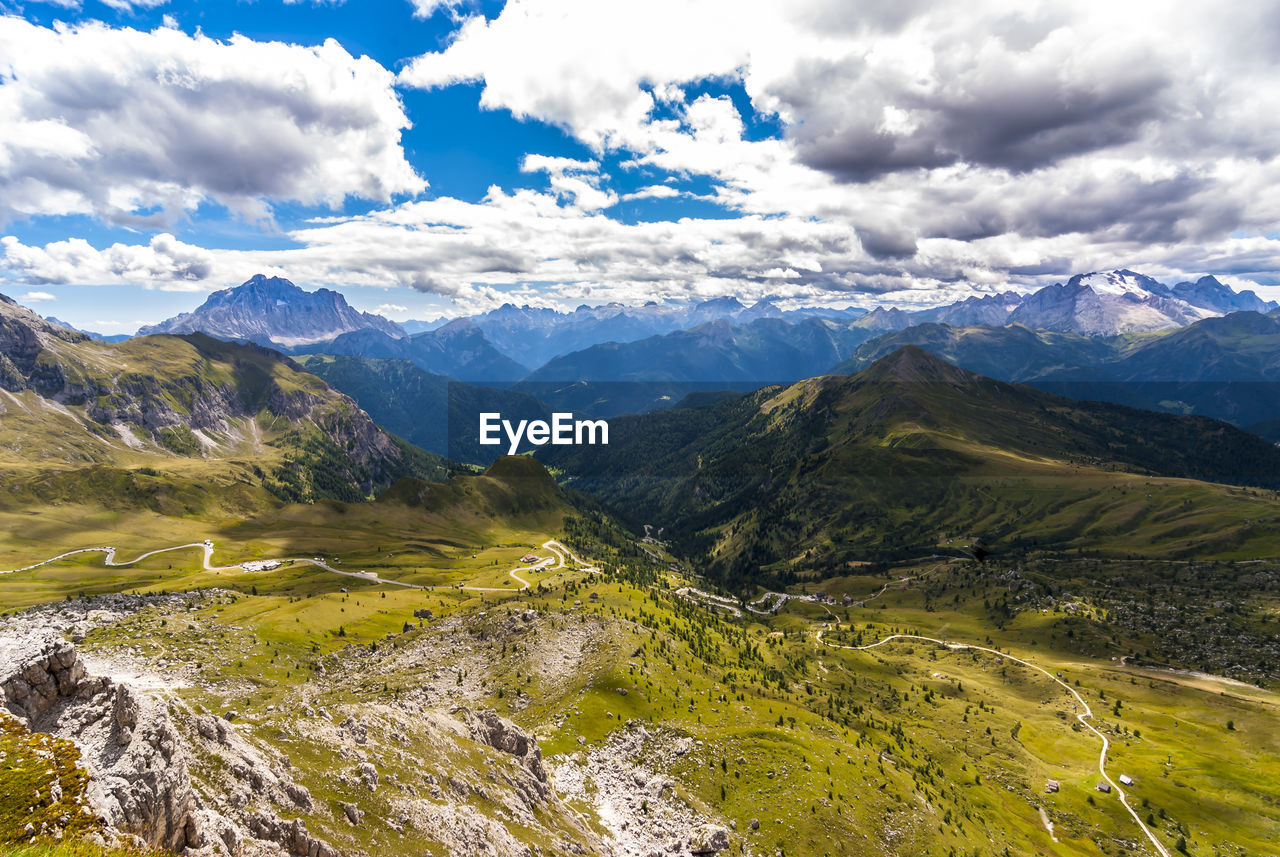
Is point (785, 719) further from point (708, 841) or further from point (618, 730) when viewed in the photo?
point (708, 841)

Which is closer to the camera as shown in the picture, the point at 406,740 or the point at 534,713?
the point at 406,740

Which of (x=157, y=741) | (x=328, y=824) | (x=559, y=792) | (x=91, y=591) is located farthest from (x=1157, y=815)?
(x=91, y=591)

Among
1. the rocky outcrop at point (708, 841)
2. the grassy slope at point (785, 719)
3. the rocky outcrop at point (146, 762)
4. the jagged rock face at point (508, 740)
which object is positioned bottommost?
the grassy slope at point (785, 719)

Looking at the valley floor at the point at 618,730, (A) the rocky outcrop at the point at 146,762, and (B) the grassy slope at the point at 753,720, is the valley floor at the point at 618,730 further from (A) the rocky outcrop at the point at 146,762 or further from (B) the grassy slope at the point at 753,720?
(B) the grassy slope at the point at 753,720

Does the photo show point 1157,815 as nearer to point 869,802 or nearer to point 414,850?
point 869,802

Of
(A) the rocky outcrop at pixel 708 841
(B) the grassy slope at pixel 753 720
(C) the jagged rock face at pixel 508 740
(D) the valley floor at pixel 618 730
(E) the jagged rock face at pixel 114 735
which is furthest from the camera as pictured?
(B) the grassy slope at pixel 753 720

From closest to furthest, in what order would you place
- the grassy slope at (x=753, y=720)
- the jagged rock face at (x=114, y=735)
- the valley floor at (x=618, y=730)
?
the jagged rock face at (x=114, y=735)
the valley floor at (x=618, y=730)
the grassy slope at (x=753, y=720)

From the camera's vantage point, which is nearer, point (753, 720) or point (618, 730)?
point (618, 730)

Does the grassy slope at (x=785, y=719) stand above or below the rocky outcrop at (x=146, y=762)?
below

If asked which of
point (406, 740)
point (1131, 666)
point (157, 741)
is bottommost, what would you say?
point (1131, 666)

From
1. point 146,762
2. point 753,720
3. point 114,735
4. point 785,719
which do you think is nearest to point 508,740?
point 146,762

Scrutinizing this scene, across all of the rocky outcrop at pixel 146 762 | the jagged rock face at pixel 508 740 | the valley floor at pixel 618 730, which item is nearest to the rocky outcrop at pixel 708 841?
the valley floor at pixel 618 730
